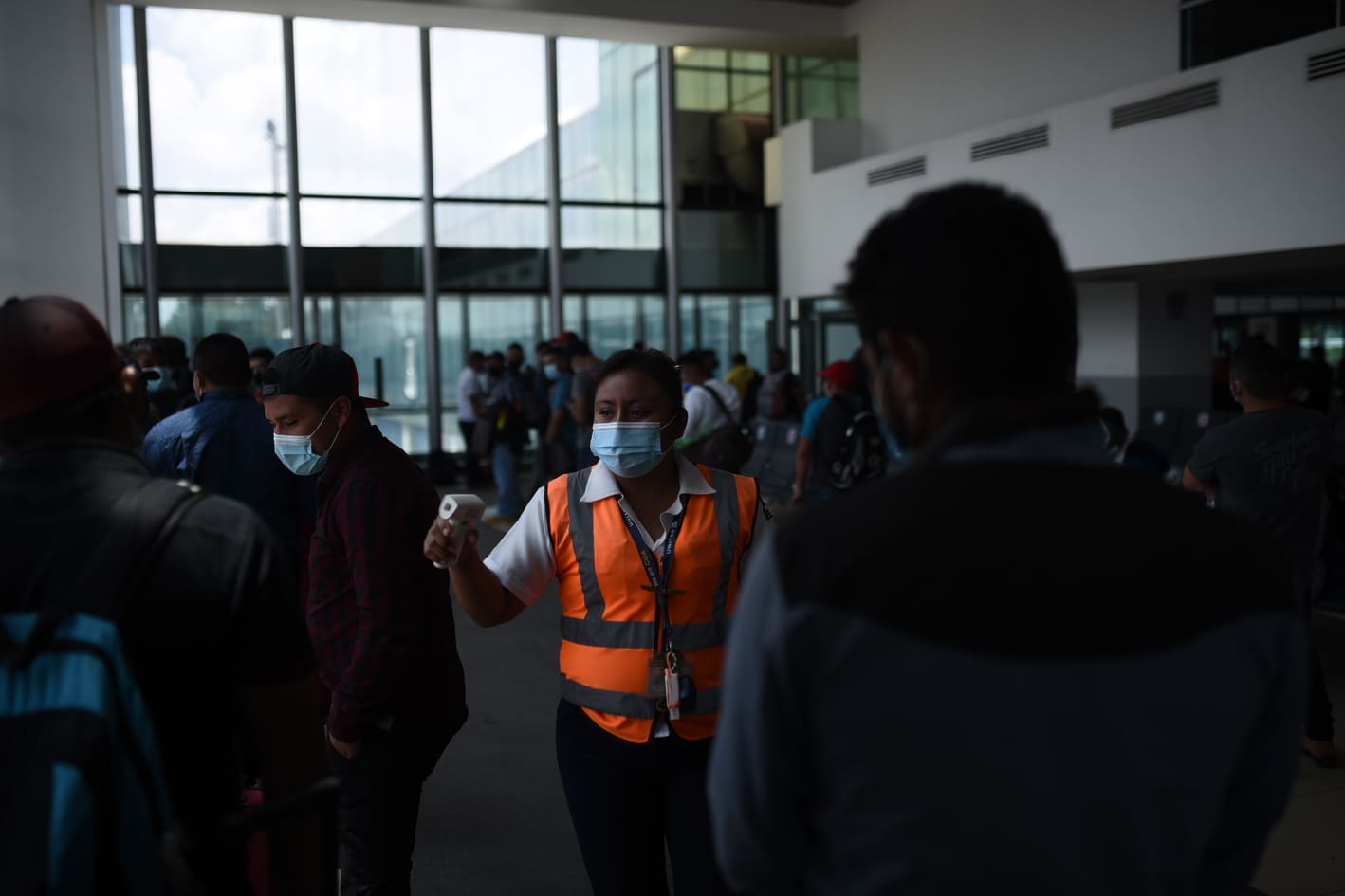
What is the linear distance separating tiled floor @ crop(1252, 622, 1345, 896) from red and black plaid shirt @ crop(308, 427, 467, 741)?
267 cm

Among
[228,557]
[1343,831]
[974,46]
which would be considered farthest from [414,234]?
[228,557]

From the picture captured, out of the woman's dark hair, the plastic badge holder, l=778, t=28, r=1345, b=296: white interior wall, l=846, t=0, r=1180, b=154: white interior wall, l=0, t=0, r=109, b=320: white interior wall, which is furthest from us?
l=0, t=0, r=109, b=320: white interior wall

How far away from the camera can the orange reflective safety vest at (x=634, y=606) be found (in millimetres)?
2348

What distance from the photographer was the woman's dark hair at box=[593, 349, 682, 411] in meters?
2.70

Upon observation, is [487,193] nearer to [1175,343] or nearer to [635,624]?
[1175,343]

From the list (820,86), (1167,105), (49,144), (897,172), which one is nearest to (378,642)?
(1167,105)

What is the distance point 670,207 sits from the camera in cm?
1619

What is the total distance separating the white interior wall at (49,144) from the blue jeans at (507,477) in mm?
5481

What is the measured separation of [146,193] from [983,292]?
580 inches

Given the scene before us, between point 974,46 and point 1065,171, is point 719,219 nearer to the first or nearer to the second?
point 974,46

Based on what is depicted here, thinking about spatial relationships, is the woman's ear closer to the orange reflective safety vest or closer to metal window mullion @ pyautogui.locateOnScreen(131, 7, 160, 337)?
the orange reflective safety vest

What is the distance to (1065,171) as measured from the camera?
38.4 feet

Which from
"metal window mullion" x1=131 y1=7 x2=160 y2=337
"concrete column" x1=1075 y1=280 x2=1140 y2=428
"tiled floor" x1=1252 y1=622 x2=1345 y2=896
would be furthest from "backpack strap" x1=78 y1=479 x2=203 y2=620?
"metal window mullion" x1=131 y1=7 x2=160 y2=337

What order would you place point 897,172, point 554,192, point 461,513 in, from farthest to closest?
1. point 554,192
2. point 897,172
3. point 461,513
